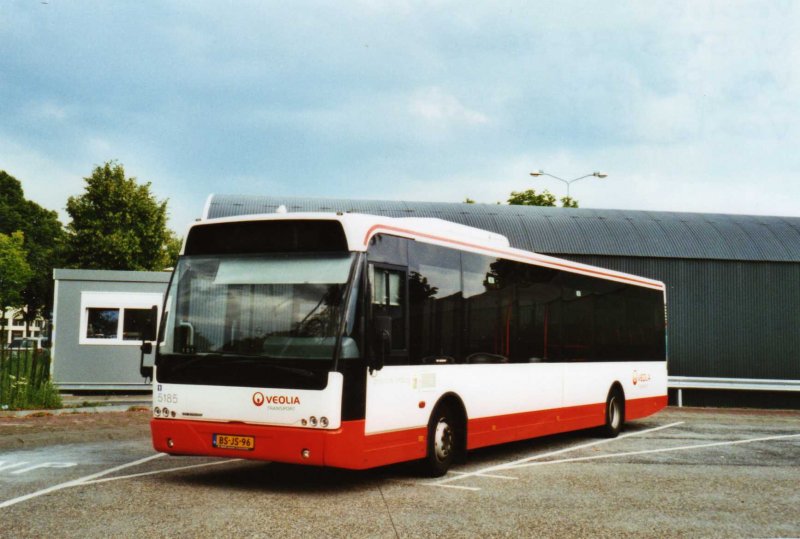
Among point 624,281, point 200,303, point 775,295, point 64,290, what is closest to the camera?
point 200,303

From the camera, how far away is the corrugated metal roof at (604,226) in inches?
1048

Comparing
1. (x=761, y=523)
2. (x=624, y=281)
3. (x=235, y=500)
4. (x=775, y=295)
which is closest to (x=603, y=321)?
(x=624, y=281)

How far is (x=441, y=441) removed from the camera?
33.9ft

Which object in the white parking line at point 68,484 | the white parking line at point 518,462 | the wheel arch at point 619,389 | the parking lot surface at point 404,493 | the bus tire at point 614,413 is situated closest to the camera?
the parking lot surface at point 404,493

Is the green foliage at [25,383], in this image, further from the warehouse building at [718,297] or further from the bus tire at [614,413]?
the warehouse building at [718,297]

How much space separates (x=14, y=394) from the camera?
17.6 m

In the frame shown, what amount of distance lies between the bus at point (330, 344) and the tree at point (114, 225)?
3771 centimetres

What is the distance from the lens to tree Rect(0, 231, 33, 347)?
5403cm

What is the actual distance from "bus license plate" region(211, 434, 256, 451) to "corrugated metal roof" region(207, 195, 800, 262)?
1840 cm

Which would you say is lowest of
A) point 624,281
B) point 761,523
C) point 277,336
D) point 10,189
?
point 761,523

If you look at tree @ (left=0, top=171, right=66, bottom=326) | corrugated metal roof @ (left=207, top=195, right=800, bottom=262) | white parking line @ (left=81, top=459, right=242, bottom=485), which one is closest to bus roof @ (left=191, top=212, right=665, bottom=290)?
white parking line @ (left=81, top=459, right=242, bottom=485)

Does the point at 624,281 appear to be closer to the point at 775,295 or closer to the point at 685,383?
the point at 685,383

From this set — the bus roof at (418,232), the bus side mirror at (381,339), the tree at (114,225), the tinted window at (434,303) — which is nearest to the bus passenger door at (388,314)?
the bus side mirror at (381,339)

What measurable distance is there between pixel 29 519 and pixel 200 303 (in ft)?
9.04
